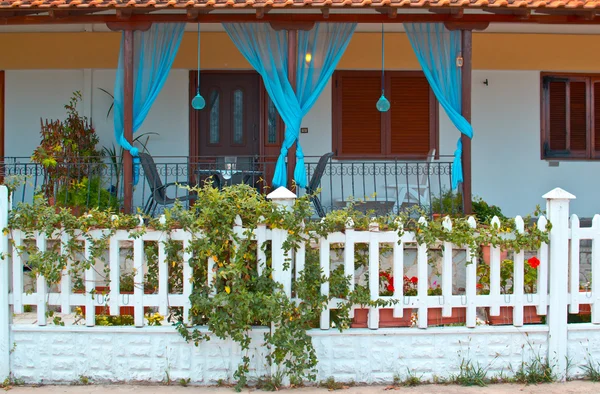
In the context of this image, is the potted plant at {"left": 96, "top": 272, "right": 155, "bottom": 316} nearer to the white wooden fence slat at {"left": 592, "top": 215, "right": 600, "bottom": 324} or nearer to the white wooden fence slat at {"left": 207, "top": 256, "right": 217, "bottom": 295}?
the white wooden fence slat at {"left": 207, "top": 256, "right": 217, "bottom": 295}

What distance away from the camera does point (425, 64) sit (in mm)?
8414

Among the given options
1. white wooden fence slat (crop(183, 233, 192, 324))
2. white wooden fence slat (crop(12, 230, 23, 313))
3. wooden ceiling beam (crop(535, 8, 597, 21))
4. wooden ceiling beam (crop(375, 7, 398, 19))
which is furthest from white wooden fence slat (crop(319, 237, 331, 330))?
wooden ceiling beam (crop(535, 8, 597, 21))

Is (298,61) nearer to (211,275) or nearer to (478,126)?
(478,126)

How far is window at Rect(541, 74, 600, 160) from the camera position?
10.3 metres

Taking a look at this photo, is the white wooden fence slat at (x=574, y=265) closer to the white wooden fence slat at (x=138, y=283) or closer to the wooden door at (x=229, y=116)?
the white wooden fence slat at (x=138, y=283)

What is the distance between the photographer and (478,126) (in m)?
10.2

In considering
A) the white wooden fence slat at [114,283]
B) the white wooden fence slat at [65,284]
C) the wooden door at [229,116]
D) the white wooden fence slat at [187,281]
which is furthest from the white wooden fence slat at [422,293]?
the wooden door at [229,116]

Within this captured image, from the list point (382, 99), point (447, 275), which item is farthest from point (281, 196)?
point (382, 99)

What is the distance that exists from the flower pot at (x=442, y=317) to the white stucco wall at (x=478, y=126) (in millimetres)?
5045

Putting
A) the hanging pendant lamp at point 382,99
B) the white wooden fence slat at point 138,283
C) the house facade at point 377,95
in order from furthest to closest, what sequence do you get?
the house facade at point 377,95 < the hanging pendant lamp at point 382,99 < the white wooden fence slat at point 138,283

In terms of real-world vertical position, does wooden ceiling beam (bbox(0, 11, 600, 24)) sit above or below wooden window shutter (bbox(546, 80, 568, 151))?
above

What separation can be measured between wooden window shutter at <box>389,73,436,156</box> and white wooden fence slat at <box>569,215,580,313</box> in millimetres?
4909

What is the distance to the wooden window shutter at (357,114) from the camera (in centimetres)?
1016

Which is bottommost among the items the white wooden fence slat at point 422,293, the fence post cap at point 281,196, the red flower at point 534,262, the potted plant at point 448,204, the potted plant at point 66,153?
the white wooden fence slat at point 422,293
